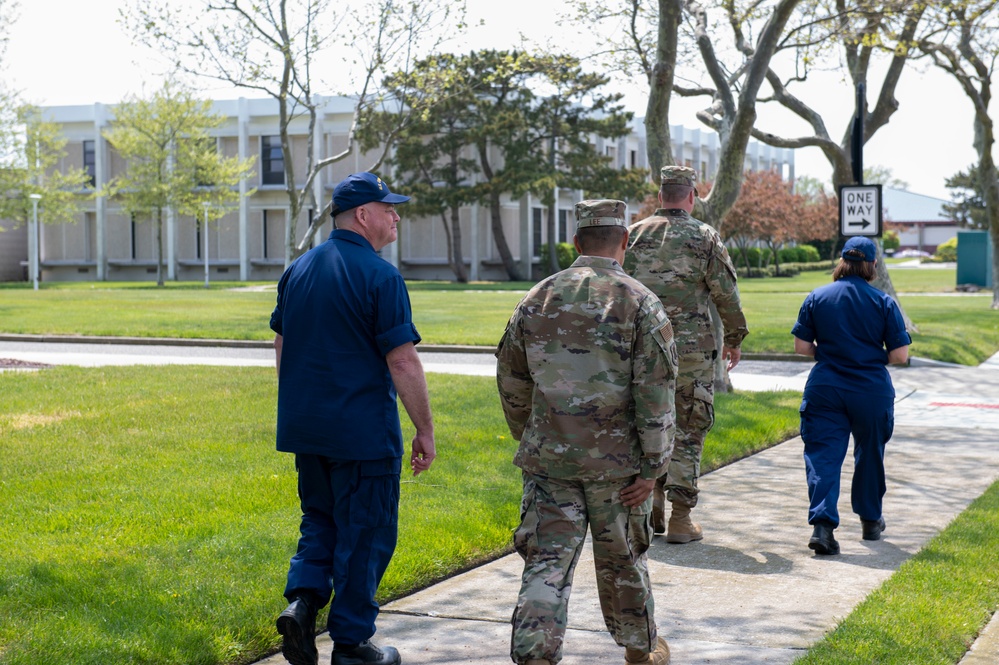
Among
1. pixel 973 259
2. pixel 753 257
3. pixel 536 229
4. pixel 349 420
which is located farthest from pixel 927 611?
pixel 753 257

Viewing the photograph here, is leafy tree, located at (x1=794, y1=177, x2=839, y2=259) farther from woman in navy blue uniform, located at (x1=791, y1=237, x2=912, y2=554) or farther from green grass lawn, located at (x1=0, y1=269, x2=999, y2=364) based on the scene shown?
woman in navy blue uniform, located at (x1=791, y1=237, x2=912, y2=554)

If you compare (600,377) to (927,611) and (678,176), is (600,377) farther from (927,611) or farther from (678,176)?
(678,176)

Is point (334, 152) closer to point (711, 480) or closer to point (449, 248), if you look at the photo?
point (449, 248)

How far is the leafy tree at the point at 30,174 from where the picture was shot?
49125 mm

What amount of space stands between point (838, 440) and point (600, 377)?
297cm

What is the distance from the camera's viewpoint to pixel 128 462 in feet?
28.9

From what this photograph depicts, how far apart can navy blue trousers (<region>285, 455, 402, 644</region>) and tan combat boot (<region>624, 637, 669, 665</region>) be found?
1.01m

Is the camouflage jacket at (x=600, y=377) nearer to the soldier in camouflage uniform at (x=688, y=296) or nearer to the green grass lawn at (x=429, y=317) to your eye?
the soldier in camouflage uniform at (x=688, y=296)

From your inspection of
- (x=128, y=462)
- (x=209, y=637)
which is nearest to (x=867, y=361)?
(x=209, y=637)

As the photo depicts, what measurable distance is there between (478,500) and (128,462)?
2.87 metres

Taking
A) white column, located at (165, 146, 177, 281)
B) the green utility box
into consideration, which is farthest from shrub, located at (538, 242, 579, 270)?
white column, located at (165, 146, 177, 281)

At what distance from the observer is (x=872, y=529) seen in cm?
689

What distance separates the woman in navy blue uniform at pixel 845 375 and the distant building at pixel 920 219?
145640 millimetres

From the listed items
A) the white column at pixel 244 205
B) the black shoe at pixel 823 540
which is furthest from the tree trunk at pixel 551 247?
the black shoe at pixel 823 540
